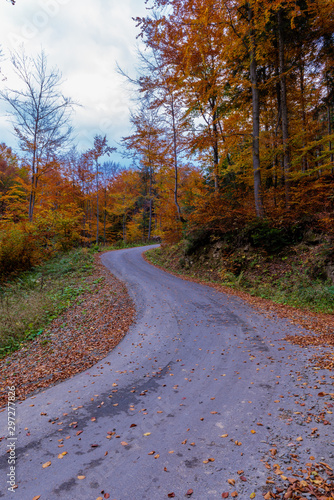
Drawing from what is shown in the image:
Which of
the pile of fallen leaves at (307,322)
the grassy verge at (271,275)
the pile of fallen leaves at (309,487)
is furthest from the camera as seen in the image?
the grassy verge at (271,275)

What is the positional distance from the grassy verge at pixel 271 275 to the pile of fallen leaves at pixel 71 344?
16.1ft

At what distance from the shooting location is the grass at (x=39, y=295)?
7.19 metres

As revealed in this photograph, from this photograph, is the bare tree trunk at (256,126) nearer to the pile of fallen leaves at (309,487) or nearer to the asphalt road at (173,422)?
the asphalt road at (173,422)

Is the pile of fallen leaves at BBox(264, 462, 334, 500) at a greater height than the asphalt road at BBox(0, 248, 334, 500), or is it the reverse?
the pile of fallen leaves at BBox(264, 462, 334, 500)

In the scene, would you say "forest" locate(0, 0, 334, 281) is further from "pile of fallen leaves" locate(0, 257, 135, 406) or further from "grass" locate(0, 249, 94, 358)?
"pile of fallen leaves" locate(0, 257, 135, 406)

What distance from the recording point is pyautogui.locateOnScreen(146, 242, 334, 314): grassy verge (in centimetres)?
803

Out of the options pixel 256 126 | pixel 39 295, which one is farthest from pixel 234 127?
pixel 39 295

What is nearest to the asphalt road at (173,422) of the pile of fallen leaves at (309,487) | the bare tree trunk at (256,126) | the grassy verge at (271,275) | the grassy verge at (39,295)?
the pile of fallen leaves at (309,487)

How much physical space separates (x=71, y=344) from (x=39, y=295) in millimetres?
4975

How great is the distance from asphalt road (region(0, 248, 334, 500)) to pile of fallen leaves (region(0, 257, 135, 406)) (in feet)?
1.61

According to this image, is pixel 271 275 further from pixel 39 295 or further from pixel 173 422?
pixel 39 295

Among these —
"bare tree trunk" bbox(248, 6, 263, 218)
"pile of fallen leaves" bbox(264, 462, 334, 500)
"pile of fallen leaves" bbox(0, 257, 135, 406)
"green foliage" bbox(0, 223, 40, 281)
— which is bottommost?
"pile of fallen leaves" bbox(0, 257, 135, 406)

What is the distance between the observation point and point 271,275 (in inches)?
400

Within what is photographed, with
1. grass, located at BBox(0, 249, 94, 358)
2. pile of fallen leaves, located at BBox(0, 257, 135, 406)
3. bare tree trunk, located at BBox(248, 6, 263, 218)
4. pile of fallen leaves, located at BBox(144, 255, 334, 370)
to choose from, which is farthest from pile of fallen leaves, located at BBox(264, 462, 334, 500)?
bare tree trunk, located at BBox(248, 6, 263, 218)
